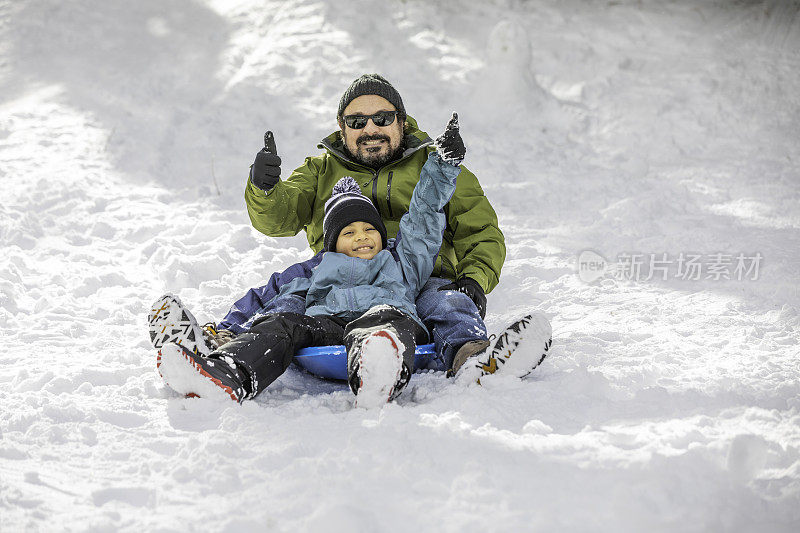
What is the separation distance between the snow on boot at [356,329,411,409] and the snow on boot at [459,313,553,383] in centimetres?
33

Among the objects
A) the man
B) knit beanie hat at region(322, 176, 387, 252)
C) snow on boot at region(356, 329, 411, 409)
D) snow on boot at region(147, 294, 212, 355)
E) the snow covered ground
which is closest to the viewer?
the snow covered ground

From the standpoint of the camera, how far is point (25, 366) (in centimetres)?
265

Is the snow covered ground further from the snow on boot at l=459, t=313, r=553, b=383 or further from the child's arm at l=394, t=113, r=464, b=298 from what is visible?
the child's arm at l=394, t=113, r=464, b=298

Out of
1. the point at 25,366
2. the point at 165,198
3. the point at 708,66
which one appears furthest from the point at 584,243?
the point at 708,66

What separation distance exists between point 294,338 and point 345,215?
688mm

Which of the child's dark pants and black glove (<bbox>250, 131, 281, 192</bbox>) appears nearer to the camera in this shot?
the child's dark pants

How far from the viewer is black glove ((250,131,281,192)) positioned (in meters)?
2.90

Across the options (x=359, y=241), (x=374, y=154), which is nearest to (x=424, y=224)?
(x=359, y=241)

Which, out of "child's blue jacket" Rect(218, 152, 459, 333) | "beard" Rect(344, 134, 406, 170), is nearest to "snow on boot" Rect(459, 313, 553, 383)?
"child's blue jacket" Rect(218, 152, 459, 333)

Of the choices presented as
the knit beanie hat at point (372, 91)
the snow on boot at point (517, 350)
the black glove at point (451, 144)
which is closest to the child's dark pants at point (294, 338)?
the snow on boot at point (517, 350)

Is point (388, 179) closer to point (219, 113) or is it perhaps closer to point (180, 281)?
point (180, 281)

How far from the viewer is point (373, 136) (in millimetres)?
3285

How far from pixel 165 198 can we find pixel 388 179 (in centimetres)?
239

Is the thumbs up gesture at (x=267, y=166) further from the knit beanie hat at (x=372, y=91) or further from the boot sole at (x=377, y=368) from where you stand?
the boot sole at (x=377, y=368)
